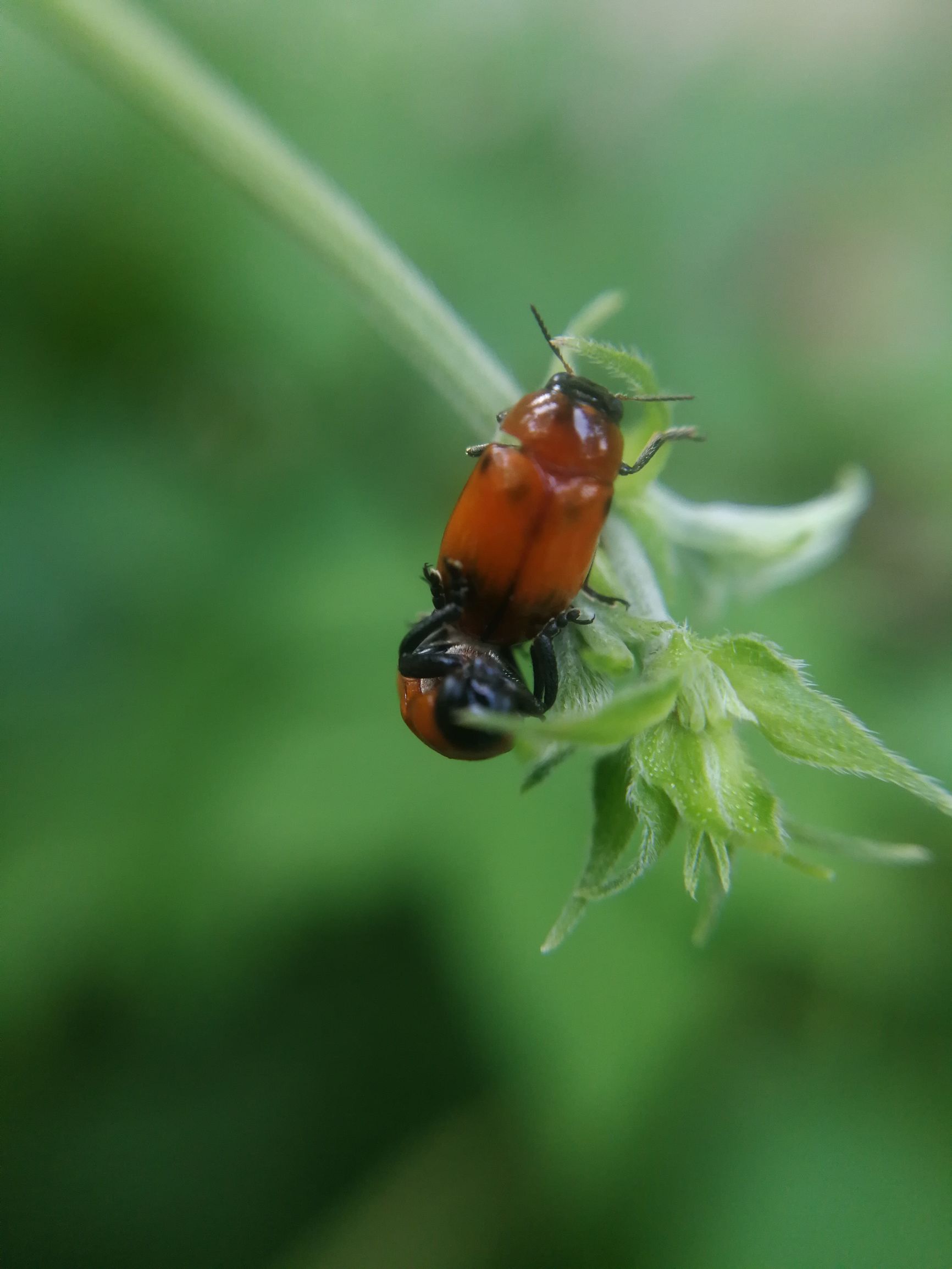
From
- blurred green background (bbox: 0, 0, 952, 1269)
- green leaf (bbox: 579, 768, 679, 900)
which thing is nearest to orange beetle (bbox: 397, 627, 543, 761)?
green leaf (bbox: 579, 768, 679, 900)

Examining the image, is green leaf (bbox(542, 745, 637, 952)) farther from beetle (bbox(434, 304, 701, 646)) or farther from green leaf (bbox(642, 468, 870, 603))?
green leaf (bbox(642, 468, 870, 603))

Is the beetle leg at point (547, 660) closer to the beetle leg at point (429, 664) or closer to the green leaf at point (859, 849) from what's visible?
the beetle leg at point (429, 664)

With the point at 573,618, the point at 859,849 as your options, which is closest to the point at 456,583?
the point at 573,618

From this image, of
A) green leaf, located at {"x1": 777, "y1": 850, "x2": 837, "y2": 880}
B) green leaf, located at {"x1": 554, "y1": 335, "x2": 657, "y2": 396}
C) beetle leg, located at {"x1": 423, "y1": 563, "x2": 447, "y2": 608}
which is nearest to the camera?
green leaf, located at {"x1": 777, "y1": 850, "x2": 837, "y2": 880}

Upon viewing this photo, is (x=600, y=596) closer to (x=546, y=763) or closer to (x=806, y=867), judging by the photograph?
(x=546, y=763)

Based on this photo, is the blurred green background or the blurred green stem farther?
the blurred green background

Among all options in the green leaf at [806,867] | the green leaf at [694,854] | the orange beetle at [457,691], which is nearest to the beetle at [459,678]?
the orange beetle at [457,691]
